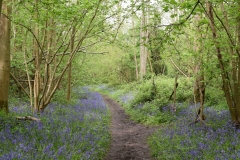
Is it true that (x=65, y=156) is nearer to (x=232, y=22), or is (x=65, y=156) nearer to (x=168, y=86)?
(x=232, y=22)

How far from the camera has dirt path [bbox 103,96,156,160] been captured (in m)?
7.33

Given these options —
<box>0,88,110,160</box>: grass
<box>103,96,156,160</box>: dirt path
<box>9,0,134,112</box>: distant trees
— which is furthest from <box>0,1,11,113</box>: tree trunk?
<box>103,96,156,160</box>: dirt path

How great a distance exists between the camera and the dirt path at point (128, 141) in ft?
24.0

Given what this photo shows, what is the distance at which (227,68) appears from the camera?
726 cm

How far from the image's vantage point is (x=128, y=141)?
9.02 m

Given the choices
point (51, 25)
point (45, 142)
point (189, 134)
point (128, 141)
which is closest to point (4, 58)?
point (51, 25)

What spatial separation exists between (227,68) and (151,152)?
3.75 metres

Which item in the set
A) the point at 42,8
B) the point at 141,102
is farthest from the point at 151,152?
the point at 141,102

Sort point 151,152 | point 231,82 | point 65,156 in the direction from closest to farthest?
point 65,156, point 151,152, point 231,82

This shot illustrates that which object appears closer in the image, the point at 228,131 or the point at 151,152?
the point at 228,131

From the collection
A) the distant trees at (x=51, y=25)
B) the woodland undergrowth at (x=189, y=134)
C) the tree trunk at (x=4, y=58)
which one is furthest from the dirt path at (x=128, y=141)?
the tree trunk at (x=4, y=58)

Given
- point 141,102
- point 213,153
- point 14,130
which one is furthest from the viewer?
point 141,102

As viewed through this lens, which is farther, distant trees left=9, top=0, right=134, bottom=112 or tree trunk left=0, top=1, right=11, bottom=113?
tree trunk left=0, top=1, right=11, bottom=113

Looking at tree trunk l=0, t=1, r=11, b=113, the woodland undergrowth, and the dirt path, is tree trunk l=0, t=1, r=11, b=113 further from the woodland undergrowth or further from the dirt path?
the woodland undergrowth
